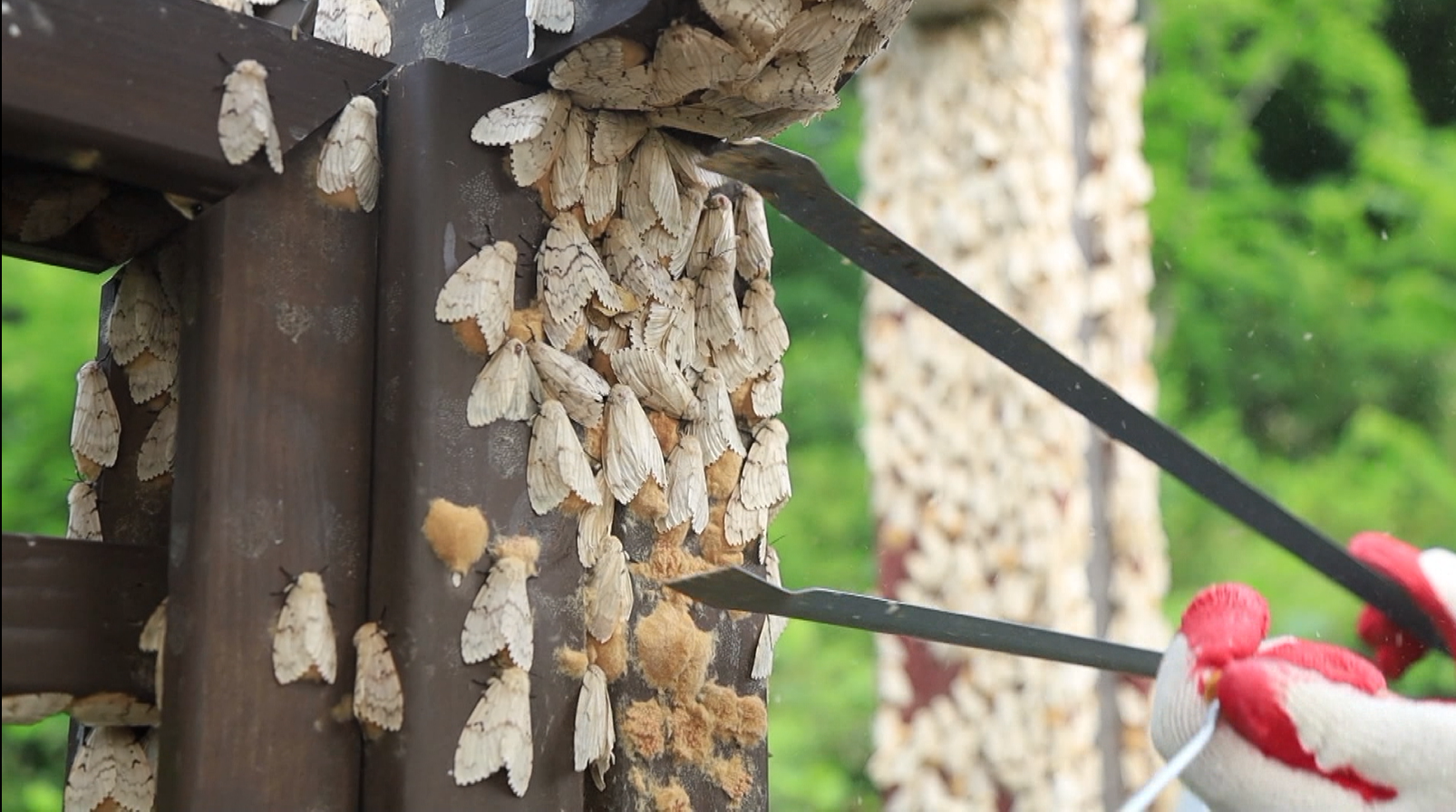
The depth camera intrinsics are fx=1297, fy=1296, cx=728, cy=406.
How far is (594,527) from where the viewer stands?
1.93 ft

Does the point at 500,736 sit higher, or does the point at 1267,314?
the point at 1267,314

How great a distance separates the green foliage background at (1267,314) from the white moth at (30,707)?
10.3ft

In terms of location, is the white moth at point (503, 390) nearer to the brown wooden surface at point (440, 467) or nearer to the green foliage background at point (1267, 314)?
the brown wooden surface at point (440, 467)

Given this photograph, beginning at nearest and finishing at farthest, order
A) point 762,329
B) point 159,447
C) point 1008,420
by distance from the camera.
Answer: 1. point 159,447
2. point 762,329
3. point 1008,420

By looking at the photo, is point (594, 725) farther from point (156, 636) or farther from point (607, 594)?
point (156, 636)

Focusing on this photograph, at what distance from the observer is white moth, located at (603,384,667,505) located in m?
0.60

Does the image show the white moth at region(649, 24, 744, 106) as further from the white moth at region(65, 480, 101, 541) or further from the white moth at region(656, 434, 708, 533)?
the white moth at region(65, 480, 101, 541)

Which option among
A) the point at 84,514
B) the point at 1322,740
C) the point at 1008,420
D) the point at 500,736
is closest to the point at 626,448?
the point at 500,736

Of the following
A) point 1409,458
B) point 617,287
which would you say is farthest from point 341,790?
point 1409,458

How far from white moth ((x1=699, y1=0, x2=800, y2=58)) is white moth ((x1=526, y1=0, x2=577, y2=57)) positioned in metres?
0.06

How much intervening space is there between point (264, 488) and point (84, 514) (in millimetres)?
129

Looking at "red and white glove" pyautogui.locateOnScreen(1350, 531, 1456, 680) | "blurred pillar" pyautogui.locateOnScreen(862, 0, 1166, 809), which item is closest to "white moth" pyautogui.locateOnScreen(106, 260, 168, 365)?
"red and white glove" pyautogui.locateOnScreen(1350, 531, 1456, 680)

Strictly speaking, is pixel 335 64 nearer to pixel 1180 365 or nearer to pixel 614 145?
pixel 614 145

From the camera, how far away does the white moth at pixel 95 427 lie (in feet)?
1.91
